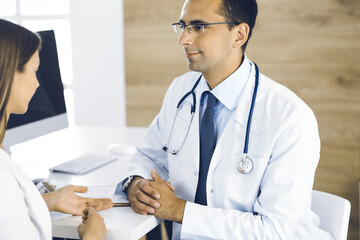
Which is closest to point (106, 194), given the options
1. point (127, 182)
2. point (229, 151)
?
point (127, 182)

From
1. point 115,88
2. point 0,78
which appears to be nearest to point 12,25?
point 0,78

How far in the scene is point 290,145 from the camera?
4.50ft

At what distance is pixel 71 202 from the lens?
1.39 m

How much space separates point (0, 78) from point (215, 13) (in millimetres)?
793

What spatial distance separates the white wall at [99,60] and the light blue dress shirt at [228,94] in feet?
5.86

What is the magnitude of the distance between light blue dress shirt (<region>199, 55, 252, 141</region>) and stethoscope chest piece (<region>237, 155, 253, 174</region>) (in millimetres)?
155

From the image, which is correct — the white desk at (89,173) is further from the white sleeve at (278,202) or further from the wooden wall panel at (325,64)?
the wooden wall panel at (325,64)

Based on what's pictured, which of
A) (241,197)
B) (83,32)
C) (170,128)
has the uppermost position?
(83,32)

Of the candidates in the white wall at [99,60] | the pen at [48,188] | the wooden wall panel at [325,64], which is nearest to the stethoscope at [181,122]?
the pen at [48,188]

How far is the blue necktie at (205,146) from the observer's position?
1.52 m

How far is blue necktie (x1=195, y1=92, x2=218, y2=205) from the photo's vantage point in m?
1.52

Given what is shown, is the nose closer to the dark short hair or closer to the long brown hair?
the dark short hair

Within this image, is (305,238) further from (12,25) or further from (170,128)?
(12,25)

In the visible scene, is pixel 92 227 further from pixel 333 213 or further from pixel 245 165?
pixel 333 213
